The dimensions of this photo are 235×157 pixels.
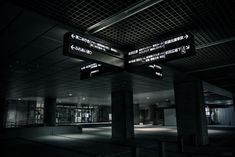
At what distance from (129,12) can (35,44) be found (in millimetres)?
3602

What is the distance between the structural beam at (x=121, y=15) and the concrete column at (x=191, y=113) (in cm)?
913

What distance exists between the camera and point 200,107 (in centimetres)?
1235

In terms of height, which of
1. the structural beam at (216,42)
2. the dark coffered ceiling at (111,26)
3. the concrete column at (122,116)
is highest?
the dark coffered ceiling at (111,26)

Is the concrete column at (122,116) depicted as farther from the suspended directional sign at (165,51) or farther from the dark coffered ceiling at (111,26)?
the suspended directional sign at (165,51)

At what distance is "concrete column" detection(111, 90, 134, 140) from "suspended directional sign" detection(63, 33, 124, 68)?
34.7 ft

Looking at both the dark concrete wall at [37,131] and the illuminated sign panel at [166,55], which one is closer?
the illuminated sign panel at [166,55]

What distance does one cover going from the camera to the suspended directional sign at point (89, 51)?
16.4ft

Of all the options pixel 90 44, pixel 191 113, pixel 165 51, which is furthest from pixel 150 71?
pixel 191 113

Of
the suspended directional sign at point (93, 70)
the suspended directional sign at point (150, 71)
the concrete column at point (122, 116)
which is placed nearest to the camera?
the suspended directional sign at point (150, 71)

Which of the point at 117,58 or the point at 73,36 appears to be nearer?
the point at 73,36

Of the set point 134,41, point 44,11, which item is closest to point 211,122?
point 134,41

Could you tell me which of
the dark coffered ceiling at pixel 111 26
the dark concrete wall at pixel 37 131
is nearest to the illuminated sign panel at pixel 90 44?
the dark coffered ceiling at pixel 111 26

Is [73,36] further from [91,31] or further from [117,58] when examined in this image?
[117,58]

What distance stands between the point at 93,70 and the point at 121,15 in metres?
3.64
